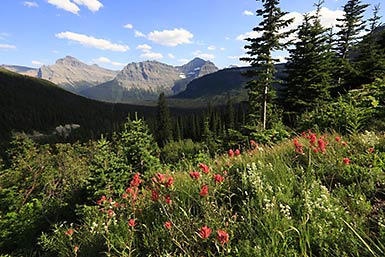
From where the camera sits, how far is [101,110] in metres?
197

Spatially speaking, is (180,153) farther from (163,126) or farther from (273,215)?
(163,126)

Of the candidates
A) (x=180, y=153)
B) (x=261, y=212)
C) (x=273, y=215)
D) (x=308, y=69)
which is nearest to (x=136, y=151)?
(x=180, y=153)

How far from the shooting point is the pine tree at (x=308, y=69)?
2331 cm

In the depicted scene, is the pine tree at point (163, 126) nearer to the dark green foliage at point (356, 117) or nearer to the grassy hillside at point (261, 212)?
the dark green foliage at point (356, 117)

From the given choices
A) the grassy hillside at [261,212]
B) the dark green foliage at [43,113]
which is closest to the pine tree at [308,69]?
the grassy hillside at [261,212]

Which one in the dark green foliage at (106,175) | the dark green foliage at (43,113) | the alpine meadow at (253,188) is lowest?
the dark green foliage at (43,113)

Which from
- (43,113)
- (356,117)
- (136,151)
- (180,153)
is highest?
(356,117)

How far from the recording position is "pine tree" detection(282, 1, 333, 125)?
23.3 meters

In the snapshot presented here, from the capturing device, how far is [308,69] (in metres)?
23.9

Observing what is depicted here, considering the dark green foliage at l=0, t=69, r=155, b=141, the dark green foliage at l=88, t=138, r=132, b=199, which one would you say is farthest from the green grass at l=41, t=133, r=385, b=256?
the dark green foliage at l=0, t=69, r=155, b=141

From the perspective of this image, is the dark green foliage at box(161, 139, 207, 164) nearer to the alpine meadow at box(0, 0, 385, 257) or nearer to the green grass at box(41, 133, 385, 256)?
the alpine meadow at box(0, 0, 385, 257)

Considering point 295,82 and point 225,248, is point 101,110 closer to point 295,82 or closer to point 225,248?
point 295,82

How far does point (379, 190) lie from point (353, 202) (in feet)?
1.78

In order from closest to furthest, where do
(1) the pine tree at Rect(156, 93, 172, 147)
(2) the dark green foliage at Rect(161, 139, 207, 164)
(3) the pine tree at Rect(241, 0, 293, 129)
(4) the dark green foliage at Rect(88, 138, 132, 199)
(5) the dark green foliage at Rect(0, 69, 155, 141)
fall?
1. (2) the dark green foliage at Rect(161, 139, 207, 164)
2. (4) the dark green foliage at Rect(88, 138, 132, 199)
3. (3) the pine tree at Rect(241, 0, 293, 129)
4. (1) the pine tree at Rect(156, 93, 172, 147)
5. (5) the dark green foliage at Rect(0, 69, 155, 141)
